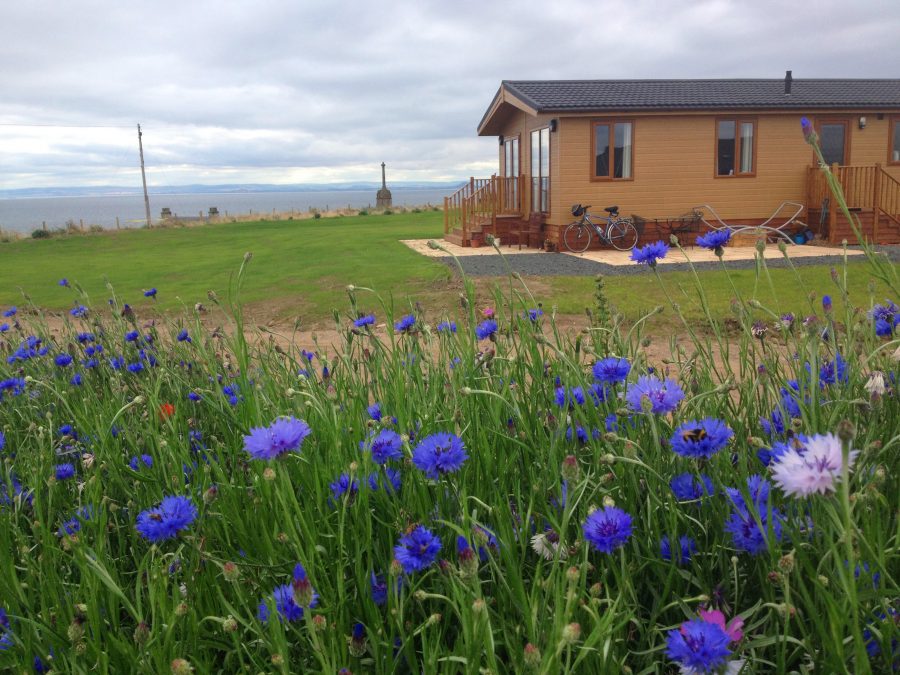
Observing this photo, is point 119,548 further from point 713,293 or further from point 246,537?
point 713,293

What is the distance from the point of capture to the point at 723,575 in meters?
1.59

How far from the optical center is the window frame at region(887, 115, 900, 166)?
58.4ft

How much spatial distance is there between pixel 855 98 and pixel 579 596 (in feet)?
64.7

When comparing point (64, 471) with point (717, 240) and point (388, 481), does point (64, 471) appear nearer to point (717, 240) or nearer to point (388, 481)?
point (388, 481)

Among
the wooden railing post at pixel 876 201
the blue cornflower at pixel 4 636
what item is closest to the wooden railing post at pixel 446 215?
the wooden railing post at pixel 876 201

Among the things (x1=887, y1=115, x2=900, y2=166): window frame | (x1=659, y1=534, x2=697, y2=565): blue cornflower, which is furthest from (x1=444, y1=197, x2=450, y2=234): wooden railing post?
(x1=659, y1=534, x2=697, y2=565): blue cornflower

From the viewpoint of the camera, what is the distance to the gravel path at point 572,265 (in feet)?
40.0

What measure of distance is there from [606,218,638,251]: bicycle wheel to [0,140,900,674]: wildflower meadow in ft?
47.1

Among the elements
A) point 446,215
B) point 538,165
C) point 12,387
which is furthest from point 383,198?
point 12,387

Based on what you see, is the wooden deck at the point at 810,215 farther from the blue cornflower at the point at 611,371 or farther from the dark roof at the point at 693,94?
the blue cornflower at the point at 611,371

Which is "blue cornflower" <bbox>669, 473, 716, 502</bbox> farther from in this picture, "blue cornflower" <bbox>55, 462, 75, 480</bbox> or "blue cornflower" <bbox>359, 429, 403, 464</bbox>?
"blue cornflower" <bbox>55, 462, 75, 480</bbox>

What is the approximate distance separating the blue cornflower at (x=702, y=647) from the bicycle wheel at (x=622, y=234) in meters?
16.0

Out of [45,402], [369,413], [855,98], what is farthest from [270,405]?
[855,98]

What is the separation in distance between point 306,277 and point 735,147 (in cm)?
1056
